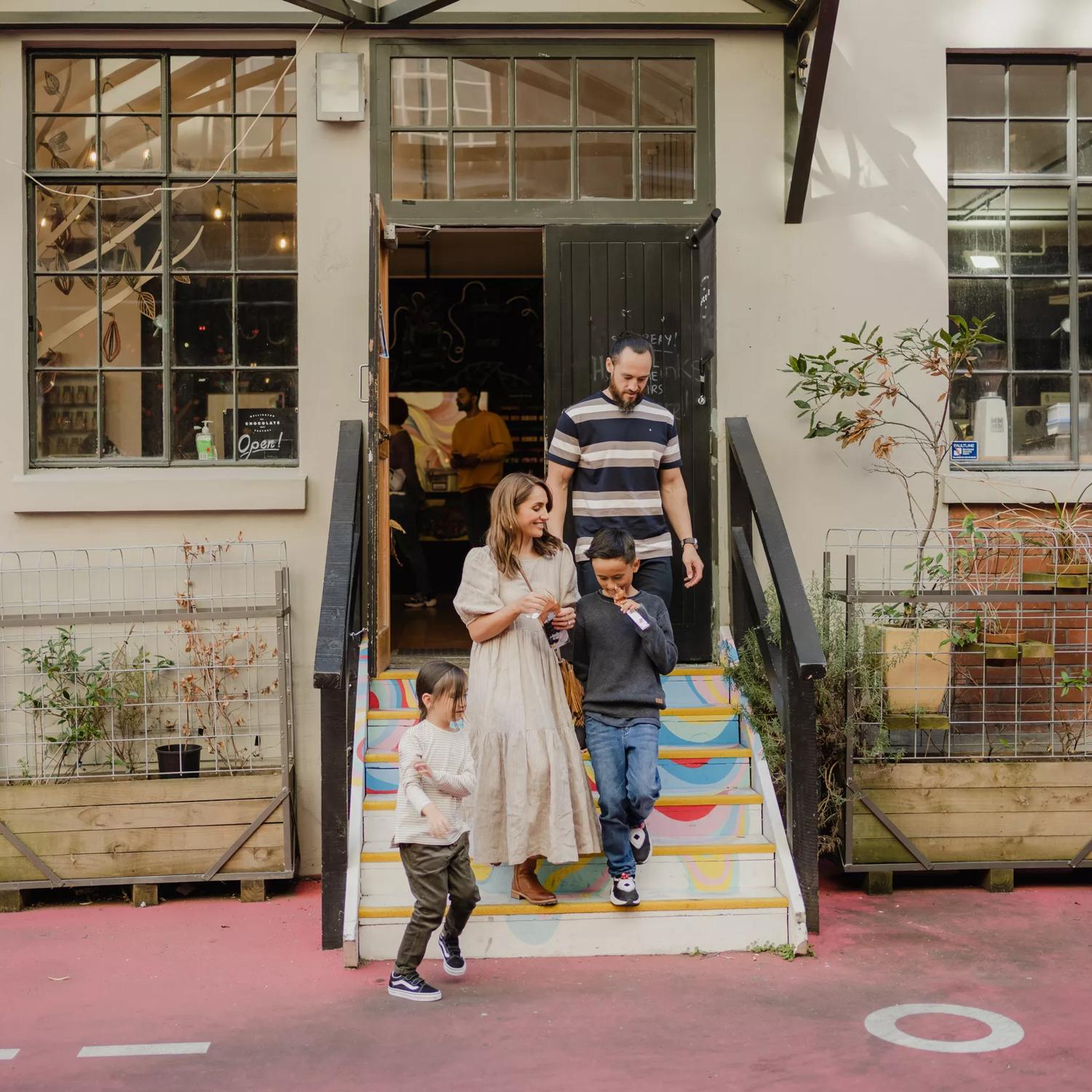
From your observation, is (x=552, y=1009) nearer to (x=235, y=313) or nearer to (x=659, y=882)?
(x=659, y=882)

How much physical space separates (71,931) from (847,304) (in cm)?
503

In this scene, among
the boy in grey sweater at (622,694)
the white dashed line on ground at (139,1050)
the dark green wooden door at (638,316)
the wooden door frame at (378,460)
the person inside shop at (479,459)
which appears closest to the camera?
the white dashed line on ground at (139,1050)

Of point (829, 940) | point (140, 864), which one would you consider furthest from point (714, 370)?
point (140, 864)

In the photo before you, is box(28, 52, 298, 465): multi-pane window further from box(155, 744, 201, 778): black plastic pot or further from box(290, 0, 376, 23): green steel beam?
box(155, 744, 201, 778): black plastic pot

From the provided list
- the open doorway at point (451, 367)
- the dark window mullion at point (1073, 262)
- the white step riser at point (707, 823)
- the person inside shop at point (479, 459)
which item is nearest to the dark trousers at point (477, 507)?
the person inside shop at point (479, 459)

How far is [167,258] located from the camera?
705cm

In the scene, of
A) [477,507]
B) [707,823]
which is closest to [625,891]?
[707,823]

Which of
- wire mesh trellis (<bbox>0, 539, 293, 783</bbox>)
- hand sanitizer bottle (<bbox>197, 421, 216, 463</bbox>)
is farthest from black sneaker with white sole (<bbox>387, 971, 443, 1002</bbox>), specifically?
hand sanitizer bottle (<bbox>197, 421, 216, 463</bbox>)

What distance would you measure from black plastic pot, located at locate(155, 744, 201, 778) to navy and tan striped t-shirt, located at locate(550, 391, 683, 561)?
2229mm

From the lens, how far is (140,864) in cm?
633

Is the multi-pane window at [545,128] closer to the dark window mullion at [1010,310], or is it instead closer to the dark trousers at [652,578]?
the dark window mullion at [1010,310]

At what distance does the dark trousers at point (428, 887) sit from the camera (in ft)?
15.9

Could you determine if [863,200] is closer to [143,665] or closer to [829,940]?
[829,940]

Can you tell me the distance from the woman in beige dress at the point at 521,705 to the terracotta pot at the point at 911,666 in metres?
1.78
